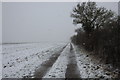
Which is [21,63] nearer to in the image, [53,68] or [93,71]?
[53,68]

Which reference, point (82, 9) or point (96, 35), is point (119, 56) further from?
point (82, 9)

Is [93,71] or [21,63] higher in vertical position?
[93,71]

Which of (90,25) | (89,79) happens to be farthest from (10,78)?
(90,25)

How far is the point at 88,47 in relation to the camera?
105 feet

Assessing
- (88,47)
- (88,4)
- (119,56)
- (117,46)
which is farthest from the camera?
(88,4)

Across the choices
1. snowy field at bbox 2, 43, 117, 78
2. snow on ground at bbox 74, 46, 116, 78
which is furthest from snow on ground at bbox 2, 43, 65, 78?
snow on ground at bbox 74, 46, 116, 78

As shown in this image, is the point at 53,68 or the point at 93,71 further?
the point at 53,68

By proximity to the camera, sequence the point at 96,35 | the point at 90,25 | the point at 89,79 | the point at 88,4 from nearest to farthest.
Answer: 1. the point at 89,79
2. the point at 96,35
3. the point at 90,25
4. the point at 88,4

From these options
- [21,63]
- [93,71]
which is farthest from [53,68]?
[21,63]

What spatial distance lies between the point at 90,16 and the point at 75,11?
422cm

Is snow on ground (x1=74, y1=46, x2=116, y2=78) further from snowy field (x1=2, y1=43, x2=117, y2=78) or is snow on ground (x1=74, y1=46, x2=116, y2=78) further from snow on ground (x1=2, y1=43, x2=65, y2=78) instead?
snow on ground (x1=2, y1=43, x2=65, y2=78)

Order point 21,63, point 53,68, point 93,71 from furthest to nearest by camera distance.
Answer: point 21,63 → point 53,68 → point 93,71

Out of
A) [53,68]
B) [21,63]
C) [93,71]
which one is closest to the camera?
[93,71]

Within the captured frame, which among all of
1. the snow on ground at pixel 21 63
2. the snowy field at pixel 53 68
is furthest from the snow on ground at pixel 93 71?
the snow on ground at pixel 21 63
